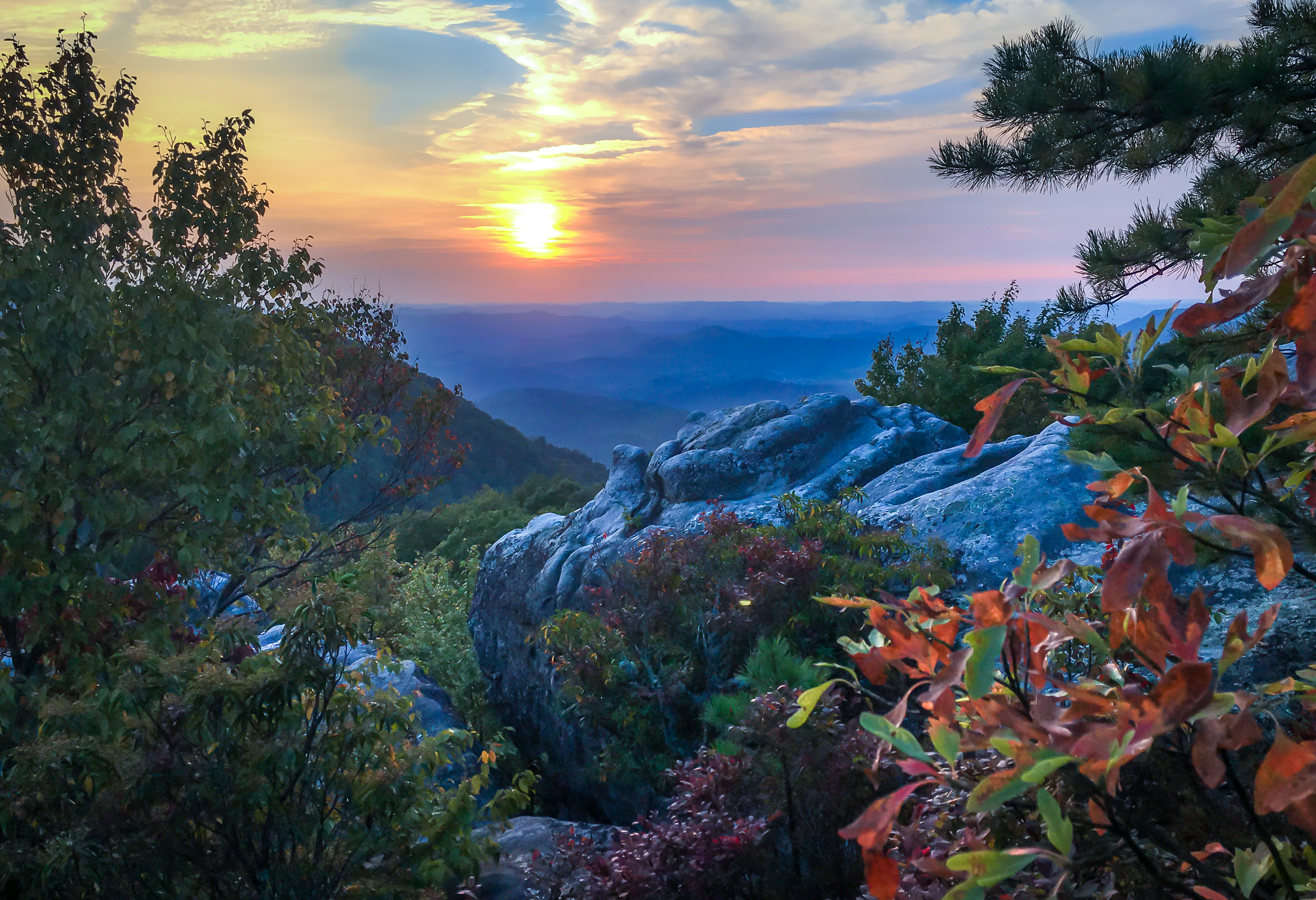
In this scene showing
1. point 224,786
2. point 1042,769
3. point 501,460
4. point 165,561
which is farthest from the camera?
point 501,460

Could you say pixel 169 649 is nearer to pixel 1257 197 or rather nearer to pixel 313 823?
pixel 313 823

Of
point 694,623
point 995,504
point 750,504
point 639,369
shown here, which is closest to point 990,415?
point 694,623

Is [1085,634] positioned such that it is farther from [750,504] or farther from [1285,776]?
[750,504]

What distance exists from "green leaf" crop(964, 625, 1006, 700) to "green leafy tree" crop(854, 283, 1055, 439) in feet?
43.6

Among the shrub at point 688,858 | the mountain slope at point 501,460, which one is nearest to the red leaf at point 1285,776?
the shrub at point 688,858

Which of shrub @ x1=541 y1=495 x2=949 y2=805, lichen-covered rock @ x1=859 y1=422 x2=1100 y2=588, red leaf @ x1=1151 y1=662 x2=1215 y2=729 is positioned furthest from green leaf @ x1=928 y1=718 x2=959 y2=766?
lichen-covered rock @ x1=859 y1=422 x2=1100 y2=588

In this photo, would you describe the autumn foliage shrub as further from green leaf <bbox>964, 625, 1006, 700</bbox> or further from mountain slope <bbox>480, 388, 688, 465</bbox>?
mountain slope <bbox>480, 388, 688, 465</bbox>

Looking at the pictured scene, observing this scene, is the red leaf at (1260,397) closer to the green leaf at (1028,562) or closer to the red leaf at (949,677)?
the green leaf at (1028,562)

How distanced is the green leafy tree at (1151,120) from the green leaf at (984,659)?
21.7ft

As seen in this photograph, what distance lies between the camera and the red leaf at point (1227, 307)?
1.07 m

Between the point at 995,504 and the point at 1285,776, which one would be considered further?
the point at 995,504

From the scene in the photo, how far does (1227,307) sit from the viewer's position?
1097mm

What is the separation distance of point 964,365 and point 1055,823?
1621 cm

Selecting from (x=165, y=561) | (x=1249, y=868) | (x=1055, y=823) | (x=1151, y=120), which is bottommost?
(x=1249, y=868)
